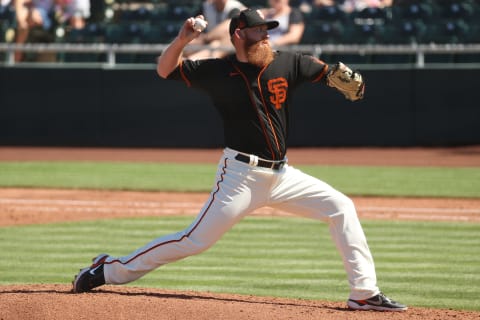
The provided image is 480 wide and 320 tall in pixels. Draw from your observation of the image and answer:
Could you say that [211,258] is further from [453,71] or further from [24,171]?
[453,71]

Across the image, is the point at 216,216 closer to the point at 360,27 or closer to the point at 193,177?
the point at 193,177

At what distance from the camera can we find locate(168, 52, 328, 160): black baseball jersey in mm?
5539

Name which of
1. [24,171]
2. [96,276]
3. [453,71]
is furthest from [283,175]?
[453,71]

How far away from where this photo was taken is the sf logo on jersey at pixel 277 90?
5551 millimetres

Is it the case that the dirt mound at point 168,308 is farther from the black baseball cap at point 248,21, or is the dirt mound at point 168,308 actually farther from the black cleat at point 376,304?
the black baseball cap at point 248,21

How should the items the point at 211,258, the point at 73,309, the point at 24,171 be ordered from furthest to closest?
1. the point at 24,171
2. the point at 211,258
3. the point at 73,309

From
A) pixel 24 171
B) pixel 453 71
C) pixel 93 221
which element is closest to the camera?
pixel 93 221

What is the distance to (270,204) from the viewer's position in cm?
570

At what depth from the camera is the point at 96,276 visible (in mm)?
5945

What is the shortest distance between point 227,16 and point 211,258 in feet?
19.9

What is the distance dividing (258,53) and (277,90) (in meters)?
0.25

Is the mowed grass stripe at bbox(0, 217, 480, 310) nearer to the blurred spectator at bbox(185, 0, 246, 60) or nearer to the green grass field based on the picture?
the green grass field

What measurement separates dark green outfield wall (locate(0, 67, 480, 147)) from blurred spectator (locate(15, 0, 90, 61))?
853 mm

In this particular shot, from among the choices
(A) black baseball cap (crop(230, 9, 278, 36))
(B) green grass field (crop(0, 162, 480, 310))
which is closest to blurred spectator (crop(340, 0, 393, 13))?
(B) green grass field (crop(0, 162, 480, 310))
